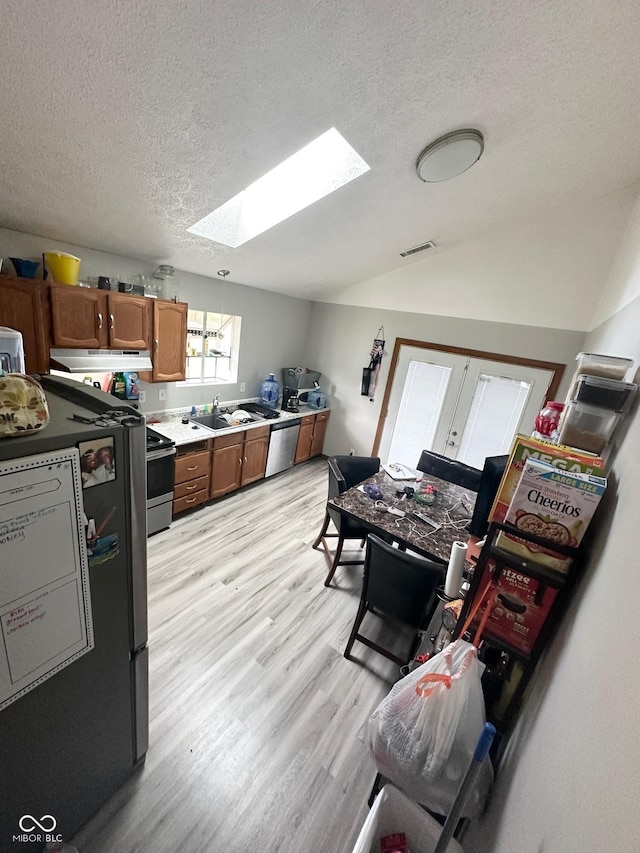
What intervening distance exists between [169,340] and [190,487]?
4.54 feet

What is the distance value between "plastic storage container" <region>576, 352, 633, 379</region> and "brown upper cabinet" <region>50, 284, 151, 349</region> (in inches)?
113

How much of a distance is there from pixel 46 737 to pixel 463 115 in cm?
285

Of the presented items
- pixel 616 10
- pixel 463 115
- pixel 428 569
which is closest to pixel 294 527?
pixel 428 569

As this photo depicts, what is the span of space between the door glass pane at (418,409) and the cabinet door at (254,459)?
1.69 meters

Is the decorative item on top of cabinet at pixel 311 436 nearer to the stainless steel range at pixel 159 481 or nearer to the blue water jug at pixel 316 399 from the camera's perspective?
the blue water jug at pixel 316 399

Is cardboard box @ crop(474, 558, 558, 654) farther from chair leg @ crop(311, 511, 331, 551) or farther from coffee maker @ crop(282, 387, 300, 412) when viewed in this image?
Result: coffee maker @ crop(282, 387, 300, 412)

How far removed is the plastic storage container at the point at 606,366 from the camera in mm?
1227

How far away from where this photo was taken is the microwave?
130 cm

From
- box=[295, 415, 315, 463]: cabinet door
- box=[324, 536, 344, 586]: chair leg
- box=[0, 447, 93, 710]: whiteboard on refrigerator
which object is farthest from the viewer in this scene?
box=[295, 415, 315, 463]: cabinet door

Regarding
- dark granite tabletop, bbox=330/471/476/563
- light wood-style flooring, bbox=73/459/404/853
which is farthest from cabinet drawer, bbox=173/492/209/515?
dark granite tabletop, bbox=330/471/476/563

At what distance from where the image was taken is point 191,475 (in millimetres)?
3086

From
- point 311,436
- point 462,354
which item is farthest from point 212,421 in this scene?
point 462,354

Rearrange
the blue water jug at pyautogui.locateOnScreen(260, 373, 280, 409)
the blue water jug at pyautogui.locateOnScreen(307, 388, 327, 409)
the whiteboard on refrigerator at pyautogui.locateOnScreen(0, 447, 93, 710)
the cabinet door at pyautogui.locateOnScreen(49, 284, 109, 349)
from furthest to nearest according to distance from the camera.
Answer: the blue water jug at pyautogui.locateOnScreen(307, 388, 327, 409) < the blue water jug at pyautogui.locateOnScreen(260, 373, 280, 409) < the cabinet door at pyautogui.locateOnScreen(49, 284, 109, 349) < the whiteboard on refrigerator at pyautogui.locateOnScreen(0, 447, 93, 710)

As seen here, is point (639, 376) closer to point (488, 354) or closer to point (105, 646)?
point (105, 646)
